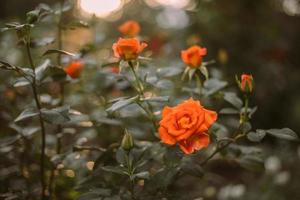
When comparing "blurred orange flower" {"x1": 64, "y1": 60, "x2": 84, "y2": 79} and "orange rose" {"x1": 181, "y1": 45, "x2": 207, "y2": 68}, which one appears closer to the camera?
"orange rose" {"x1": 181, "y1": 45, "x2": 207, "y2": 68}

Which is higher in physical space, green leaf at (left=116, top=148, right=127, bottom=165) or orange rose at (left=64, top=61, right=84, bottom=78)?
orange rose at (left=64, top=61, right=84, bottom=78)

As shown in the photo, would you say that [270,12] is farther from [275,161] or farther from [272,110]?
[275,161]

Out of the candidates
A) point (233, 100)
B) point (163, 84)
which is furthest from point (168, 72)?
point (233, 100)

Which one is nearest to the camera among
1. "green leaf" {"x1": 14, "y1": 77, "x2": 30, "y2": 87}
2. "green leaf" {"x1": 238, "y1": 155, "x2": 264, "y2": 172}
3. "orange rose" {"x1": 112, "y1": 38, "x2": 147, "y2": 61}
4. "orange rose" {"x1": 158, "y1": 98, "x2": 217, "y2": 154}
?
"orange rose" {"x1": 158, "y1": 98, "x2": 217, "y2": 154}

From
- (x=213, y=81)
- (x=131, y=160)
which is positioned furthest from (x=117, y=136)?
(x=131, y=160)

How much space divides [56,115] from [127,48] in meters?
0.29

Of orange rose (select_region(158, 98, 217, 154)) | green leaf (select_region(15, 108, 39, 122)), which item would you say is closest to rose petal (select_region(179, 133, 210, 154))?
orange rose (select_region(158, 98, 217, 154))

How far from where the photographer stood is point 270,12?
4129mm

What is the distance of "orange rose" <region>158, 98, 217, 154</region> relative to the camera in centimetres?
116

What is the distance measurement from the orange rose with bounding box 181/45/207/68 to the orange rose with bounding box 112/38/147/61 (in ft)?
0.71

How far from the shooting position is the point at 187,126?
115 cm

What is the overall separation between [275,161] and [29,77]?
1.79 meters

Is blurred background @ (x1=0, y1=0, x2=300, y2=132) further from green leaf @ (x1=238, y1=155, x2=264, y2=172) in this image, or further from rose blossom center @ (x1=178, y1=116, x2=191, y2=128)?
rose blossom center @ (x1=178, y1=116, x2=191, y2=128)

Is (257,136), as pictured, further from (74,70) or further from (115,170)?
(74,70)
